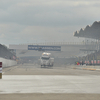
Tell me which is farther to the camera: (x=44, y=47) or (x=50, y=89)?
(x=44, y=47)

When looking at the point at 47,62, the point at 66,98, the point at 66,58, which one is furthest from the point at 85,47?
the point at 66,98

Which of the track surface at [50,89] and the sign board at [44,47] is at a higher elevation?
the sign board at [44,47]

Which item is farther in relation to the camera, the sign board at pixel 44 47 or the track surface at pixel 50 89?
the sign board at pixel 44 47

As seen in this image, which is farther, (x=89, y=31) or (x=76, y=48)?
(x=76, y=48)

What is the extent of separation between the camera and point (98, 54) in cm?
9506

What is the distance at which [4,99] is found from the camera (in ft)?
28.4

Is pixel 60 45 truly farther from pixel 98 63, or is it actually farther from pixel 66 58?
pixel 66 58

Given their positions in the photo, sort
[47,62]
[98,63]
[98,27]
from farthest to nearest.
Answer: [98,27]
[98,63]
[47,62]

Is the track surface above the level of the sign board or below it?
below

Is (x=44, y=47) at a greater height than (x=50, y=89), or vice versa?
(x=44, y=47)

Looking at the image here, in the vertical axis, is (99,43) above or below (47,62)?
above

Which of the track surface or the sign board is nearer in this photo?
the track surface

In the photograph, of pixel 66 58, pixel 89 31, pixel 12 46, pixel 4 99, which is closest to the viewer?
pixel 4 99

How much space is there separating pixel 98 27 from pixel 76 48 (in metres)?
25.2
